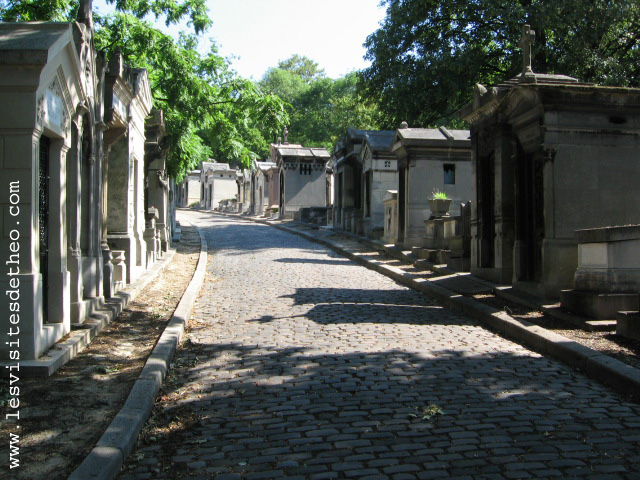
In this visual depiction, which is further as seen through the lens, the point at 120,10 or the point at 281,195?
the point at 281,195

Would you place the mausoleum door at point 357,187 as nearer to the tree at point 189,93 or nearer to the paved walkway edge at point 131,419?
the tree at point 189,93

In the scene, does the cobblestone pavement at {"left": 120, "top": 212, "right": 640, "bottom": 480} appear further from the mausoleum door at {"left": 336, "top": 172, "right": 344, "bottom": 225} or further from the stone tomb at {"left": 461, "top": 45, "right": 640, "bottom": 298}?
the mausoleum door at {"left": 336, "top": 172, "right": 344, "bottom": 225}

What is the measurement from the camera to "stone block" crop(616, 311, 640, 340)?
6.24 meters

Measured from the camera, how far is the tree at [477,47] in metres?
18.3

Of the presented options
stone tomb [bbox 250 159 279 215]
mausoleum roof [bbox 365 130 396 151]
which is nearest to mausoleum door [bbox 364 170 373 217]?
mausoleum roof [bbox 365 130 396 151]

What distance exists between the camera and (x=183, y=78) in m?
16.3

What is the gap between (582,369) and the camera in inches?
227

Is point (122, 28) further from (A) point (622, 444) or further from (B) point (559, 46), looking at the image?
(A) point (622, 444)

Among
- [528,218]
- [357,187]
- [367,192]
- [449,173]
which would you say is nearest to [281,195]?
[357,187]

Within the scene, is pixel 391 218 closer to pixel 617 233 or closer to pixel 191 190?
pixel 617 233

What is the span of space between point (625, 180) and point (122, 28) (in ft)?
41.0

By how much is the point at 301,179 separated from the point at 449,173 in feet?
63.0

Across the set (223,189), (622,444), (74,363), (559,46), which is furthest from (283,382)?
(223,189)

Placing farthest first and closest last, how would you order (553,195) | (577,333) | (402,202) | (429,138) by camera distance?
1. (402,202)
2. (429,138)
3. (553,195)
4. (577,333)
